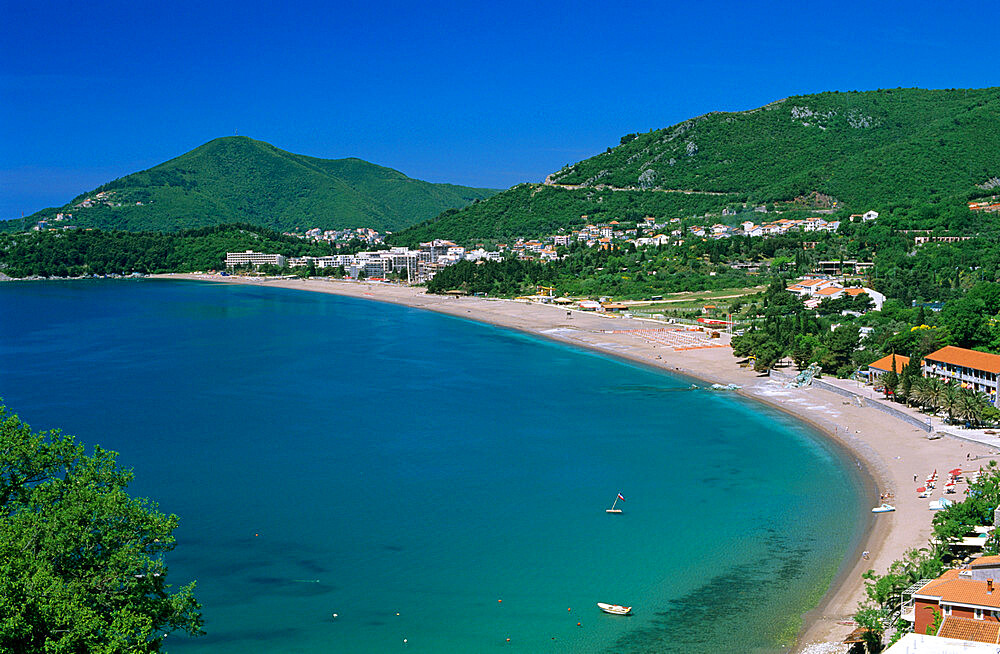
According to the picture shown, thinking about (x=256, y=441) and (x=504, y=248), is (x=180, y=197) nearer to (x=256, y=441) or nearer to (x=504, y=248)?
(x=504, y=248)

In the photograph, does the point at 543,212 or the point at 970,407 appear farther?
the point at 543,212

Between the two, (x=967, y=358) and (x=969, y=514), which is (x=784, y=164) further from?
(x=969, y=514)

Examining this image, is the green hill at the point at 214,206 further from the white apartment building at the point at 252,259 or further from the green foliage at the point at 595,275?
Result: the green foliage at the point at 595,275

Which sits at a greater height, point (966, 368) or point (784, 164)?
point (784, 164)

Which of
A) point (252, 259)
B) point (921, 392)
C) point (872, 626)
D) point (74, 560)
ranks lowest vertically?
point (872, 626)

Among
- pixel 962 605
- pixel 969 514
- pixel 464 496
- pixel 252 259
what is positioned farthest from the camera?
pixel 252 259

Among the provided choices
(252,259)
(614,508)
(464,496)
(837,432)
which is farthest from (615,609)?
(252,259)
